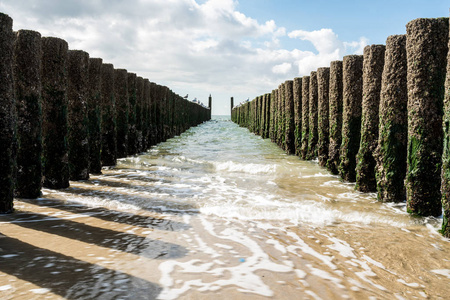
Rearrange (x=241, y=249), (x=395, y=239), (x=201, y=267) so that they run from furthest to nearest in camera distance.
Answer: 1. (x=395, y=239)
2. (x=241, y=249)
3. (x=201, y=267)

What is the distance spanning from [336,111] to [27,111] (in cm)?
550

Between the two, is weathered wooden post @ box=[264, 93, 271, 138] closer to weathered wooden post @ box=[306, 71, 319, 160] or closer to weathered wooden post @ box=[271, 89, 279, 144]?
weathered wooden post @ box=[271, 89, 279, 144]

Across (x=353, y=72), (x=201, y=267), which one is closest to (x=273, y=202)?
(x=201, y=267)

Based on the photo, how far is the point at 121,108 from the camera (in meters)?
9.22

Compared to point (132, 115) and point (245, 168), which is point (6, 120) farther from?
point (132, 115)

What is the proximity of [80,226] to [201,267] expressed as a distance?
1.62 meters

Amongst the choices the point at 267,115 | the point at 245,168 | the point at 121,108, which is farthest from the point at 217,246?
the point at 267,115

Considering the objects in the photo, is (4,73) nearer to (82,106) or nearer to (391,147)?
(82,106)

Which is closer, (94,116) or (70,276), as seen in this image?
(70,276)

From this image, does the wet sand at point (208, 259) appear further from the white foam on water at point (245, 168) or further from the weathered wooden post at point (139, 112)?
the weathered wooden post at point (139, 112)

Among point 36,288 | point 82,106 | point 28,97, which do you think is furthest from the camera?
point 82,106

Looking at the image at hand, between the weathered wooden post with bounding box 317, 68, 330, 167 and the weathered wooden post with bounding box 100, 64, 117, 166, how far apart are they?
477cm

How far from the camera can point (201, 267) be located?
2.79 meters

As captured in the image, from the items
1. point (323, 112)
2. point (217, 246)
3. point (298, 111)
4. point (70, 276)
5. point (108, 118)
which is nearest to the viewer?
point (70, 276)
